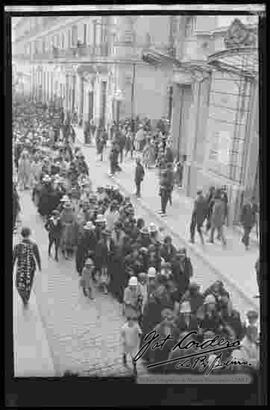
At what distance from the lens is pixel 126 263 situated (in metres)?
3.69

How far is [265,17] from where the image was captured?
3.51 metres

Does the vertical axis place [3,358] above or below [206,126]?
below

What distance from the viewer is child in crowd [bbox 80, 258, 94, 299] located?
12.1 ft

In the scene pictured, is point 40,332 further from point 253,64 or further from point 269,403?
point 253,64

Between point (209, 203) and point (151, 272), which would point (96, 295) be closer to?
point (151, 272)

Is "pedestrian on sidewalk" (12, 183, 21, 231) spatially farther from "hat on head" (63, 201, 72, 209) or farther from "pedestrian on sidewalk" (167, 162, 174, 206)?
"pedestrian on sidewalk" (167, 162, 174, 206)

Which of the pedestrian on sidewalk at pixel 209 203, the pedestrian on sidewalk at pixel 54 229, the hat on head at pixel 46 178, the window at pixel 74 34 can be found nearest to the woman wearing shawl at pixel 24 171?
the hat on head at pixel 46 178

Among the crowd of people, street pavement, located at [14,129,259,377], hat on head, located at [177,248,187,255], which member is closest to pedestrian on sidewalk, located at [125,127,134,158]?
the crowd of people

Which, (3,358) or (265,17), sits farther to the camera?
(3,358)

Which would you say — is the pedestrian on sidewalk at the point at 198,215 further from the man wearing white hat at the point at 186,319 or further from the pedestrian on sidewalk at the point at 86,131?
the pedestrian on sidewalk at the point at 86,131

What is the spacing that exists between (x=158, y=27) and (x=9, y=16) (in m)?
0.92

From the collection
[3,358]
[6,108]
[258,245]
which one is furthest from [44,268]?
[258,245]
